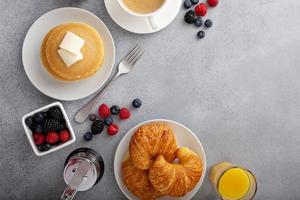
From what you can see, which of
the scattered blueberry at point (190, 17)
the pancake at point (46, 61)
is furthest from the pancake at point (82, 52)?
the scattered blueberry at point (190, 17)

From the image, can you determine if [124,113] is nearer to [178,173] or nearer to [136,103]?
[136,103]

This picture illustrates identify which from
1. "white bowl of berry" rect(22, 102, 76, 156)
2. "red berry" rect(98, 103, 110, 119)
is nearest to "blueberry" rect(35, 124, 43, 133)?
"white bowl of berry" rect(22, 102, 76, 156)

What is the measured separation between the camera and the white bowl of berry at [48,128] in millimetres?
1604

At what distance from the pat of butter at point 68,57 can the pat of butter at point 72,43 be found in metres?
0.01

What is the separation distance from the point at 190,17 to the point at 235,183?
685mm

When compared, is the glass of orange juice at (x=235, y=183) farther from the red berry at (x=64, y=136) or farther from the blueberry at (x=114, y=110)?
the red berry at (x=64, y=136)

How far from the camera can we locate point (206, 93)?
1.84 metres

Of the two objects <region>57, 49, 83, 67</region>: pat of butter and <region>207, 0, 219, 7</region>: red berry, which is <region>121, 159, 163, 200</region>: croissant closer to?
<region>57, 49, 83, 67</region>: pat of butter

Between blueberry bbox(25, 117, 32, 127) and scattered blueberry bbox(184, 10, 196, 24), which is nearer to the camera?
blueberry bbox(25, 117, 32, 127)

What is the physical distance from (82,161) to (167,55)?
55 centimetres

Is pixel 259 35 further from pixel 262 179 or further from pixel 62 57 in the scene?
pixel 62 57

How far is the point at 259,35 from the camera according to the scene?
1858 mm

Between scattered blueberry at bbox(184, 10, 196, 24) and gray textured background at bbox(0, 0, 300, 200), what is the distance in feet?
0.10

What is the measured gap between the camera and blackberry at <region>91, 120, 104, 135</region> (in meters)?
1.76
